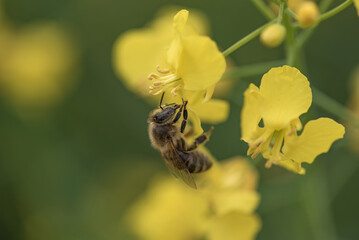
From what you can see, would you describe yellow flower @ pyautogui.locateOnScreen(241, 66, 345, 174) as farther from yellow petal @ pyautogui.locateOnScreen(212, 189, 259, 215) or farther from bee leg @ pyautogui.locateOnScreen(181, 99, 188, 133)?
yellow petal @ pyautogui.locateOnScreen(212, 189, 259, 215)

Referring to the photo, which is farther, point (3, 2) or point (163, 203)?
point (3, 2)

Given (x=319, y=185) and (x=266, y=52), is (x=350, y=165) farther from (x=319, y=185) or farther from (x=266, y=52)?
(x=266, y=52)

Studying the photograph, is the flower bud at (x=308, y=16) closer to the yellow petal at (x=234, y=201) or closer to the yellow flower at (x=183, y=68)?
the yellow flower at (x=183, y=68)

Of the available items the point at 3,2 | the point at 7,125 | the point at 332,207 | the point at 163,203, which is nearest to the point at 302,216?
the point at 163,203

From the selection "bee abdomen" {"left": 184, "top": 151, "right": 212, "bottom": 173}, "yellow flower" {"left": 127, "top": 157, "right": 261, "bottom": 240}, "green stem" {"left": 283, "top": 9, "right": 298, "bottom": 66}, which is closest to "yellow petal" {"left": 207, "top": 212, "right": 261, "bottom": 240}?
"yellow flower" {"left": 127, "top": 157, "right": 261, "bottom": 240}

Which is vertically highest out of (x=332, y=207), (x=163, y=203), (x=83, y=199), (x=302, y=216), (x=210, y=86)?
(x=210, y=86)

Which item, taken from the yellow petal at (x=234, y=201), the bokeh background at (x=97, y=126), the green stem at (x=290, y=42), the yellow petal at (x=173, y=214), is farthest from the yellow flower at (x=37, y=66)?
the green stem at (x=290, y=42)
